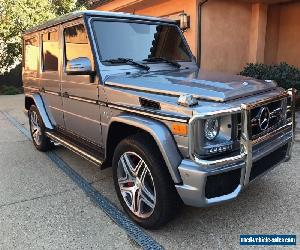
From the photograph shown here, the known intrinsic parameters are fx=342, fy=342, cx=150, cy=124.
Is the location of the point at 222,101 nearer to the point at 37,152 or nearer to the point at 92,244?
the point at 92,244

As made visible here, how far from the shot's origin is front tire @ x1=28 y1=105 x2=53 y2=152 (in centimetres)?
573

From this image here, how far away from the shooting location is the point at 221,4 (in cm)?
933

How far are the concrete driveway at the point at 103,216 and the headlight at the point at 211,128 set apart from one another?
0.97 meters

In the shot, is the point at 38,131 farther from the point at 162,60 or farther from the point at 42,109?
the point at 162,60

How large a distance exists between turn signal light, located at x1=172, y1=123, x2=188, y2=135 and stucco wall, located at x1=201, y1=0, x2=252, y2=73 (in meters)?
6.77

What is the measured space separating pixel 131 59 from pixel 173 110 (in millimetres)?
1336

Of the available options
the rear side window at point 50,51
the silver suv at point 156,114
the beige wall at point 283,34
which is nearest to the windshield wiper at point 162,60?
the silver suv at point 156,114

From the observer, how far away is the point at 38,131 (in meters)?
5.93

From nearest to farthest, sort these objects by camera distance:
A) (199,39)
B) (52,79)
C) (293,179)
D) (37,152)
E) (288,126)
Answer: (288,126) < (293,179) < (52,79) < (37,152) < (199,39)

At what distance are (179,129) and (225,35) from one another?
745cm

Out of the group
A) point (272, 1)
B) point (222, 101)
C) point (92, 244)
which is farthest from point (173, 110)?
point (272, 1)

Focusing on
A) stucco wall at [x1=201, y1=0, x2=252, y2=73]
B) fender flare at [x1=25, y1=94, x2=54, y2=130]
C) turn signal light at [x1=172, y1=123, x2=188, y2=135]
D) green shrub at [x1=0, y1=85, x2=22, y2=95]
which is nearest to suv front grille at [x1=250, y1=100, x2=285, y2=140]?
turn signal light at [x1=172, y1=123, x2=188, y2=135]

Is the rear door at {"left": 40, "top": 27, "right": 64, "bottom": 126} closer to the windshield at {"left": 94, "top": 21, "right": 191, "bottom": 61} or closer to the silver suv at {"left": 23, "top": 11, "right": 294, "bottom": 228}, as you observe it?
the silver suv at {"left": 23, "top": 11, "right": 294, "bottom": 228}

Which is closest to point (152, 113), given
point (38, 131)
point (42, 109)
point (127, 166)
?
point (127, 166)
